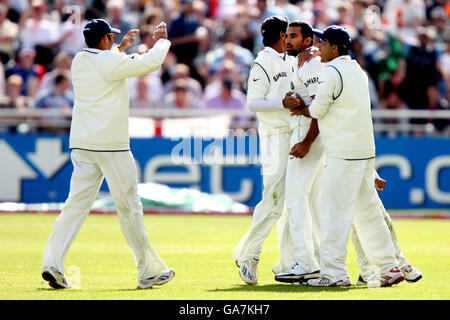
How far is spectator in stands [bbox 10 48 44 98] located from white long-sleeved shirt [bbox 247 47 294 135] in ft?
38.3

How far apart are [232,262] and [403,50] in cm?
1168

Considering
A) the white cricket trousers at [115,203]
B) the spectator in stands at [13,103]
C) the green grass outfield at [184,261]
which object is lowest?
the green grass outfield at [184,261]

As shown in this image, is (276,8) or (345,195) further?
(276,8)

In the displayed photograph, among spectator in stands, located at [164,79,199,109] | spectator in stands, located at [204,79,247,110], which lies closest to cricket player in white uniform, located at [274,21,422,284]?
spectator in stands, located at [204,79,247,110]

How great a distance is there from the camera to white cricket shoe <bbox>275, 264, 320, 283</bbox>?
32.3 ft

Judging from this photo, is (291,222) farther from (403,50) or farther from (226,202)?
(403,50)

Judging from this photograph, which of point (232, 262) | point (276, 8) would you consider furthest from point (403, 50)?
point (232, 262)

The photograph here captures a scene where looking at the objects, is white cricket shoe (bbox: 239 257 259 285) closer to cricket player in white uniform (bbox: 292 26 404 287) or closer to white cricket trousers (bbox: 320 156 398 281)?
cricket player in white uniform (bbox: 292 26 404 287)

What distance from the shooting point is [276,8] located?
23312 millimetres

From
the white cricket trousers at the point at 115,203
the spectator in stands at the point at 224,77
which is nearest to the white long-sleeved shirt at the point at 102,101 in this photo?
the white cricket trousers at the point at 115,203

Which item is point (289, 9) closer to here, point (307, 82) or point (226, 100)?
point (226, 100)

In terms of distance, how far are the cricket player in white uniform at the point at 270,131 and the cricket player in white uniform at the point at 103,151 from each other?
1012mm

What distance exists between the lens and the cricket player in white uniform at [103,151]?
952 centimetres

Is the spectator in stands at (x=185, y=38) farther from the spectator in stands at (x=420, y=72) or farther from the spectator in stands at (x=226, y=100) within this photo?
the spectator in stands at (x=420, y=72)
